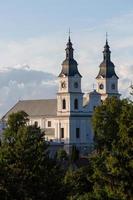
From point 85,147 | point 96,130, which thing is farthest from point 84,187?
point 85,147

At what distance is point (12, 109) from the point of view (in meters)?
139

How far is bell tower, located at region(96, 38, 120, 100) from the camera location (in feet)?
428

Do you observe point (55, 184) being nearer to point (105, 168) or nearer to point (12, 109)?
point (105, 168)

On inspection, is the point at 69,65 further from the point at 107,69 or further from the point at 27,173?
the point at 27,173

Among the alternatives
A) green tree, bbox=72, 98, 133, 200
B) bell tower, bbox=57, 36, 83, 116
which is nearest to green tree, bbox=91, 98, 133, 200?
green tree, bbox=72, 98, 133, 200

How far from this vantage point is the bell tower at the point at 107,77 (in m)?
130

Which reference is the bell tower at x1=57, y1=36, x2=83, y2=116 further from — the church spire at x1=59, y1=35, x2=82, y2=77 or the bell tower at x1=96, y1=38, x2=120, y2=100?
the bell tower at x1=96, y1=38, x2=120, y2=100

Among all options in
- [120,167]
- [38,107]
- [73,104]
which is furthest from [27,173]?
[38,107]

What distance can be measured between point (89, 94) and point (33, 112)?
40.9ft

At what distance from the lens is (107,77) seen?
13050 cm

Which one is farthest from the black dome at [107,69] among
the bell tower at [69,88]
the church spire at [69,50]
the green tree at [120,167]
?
the green tree at [120,167]

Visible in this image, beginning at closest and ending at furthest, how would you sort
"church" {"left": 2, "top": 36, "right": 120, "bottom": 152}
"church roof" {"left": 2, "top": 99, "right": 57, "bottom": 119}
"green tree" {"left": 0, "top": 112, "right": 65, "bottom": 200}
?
"green tree" {"left": 0, "top": 112, "right": 65, "bottom": 200} < "church" {"left": 2, "top": 36, "right": 120, "bottom": 152} < "church roof" {"left": 2, "top": 99, "right": 57, "bottom": 119}

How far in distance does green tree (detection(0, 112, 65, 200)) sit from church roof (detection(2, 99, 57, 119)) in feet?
319

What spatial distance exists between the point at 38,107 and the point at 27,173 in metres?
104
